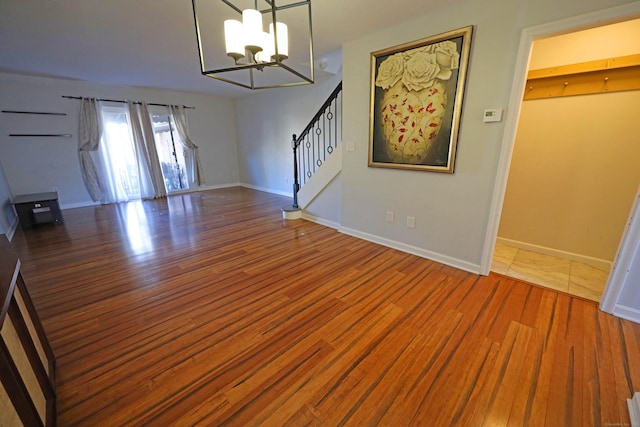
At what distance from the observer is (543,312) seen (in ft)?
6.46

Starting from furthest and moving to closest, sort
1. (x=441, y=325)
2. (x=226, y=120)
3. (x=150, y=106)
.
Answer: (x=226, y=120), (x=150, y=106), (x=441, y=325)

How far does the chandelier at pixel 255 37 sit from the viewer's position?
133cm

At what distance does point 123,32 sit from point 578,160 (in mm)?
4914

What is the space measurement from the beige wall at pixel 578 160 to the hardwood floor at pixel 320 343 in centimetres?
100

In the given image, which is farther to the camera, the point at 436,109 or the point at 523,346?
the point at 436,109

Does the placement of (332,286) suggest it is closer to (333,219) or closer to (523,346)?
(523,346)

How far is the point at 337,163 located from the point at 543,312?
8.69ft

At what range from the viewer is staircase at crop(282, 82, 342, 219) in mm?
3701

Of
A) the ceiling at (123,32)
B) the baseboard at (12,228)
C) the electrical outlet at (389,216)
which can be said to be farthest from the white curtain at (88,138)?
the electrical outlet at (389,216)

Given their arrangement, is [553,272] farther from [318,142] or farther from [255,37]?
[318,142]

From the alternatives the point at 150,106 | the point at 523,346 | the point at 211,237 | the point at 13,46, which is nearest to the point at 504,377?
the point at 523,346

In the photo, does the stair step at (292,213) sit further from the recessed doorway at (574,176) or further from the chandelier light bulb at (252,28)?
the chandelier light bulb at (252,28)

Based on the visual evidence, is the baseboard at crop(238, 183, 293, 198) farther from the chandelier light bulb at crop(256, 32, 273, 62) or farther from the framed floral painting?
the chandelier light bulb at crop(256, 32, 273, 62)

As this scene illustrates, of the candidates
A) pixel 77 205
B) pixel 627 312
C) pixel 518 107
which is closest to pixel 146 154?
pixel 77 205
